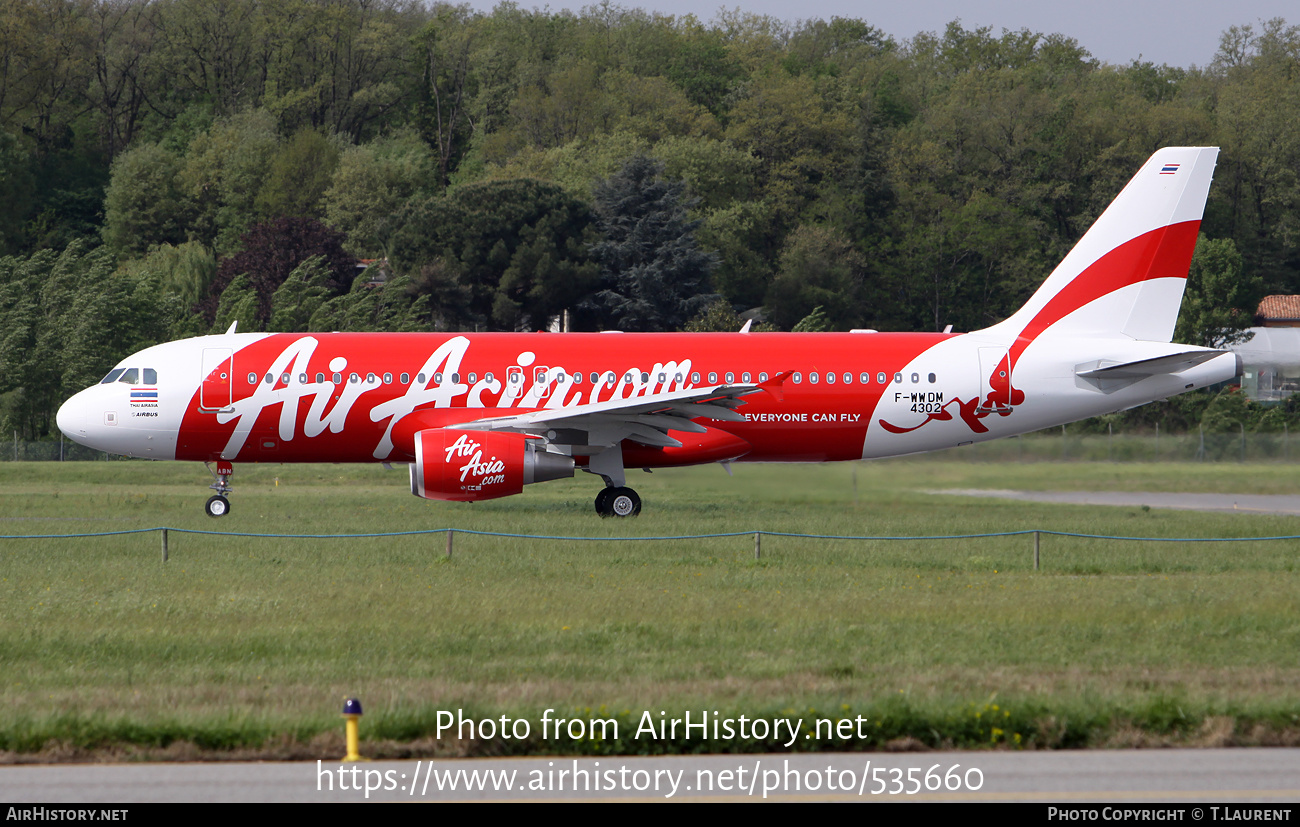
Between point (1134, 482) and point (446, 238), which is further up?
point (446, 238)

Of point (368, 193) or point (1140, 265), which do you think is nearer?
point (1140, 265)

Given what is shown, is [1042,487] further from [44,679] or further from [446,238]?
[446,238]

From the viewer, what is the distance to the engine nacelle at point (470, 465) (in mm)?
25344

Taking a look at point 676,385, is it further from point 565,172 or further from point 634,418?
point 565,172

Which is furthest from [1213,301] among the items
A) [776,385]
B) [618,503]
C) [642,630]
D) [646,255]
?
[642,630]

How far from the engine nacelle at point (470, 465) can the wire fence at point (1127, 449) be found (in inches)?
361

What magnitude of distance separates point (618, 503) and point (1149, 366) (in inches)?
431

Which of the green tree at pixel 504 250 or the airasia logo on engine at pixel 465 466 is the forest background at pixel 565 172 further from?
the airasia logo on engine at pixel 465 466

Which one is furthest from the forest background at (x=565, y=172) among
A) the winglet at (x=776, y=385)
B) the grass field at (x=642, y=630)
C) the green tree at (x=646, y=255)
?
the grass field at (x=642, y=630)

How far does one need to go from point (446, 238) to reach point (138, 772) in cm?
7076

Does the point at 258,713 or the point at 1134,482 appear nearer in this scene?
the point at 258,713

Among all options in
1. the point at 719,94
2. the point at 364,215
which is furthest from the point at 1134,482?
the point at 719,94

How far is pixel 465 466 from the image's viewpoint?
25.3 meters

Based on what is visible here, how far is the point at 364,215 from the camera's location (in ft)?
314
